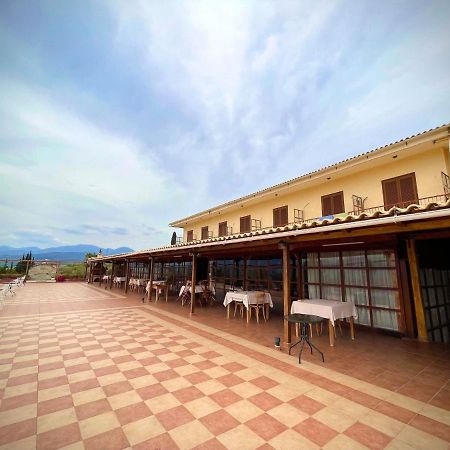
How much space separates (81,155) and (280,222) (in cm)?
1363

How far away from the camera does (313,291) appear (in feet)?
24.5

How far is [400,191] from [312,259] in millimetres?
3897

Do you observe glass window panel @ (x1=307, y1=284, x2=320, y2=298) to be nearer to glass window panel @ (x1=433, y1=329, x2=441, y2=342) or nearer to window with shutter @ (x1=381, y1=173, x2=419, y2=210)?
glass window panel @ (x1=433, y1=329, x2=441, y2=342)

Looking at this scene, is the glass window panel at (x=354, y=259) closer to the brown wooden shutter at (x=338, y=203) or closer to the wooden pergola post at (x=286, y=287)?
the wooden pergola post at (x=286, y=287)

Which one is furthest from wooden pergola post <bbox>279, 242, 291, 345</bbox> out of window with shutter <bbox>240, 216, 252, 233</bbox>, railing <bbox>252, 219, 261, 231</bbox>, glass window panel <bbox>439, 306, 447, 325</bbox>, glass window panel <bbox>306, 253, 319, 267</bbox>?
window with shutter <bbox>240, 216, 252, 233</bbox>

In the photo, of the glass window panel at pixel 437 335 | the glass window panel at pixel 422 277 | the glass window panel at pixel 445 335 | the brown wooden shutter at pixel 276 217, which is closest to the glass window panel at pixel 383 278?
the glass window panel at pixel 422 277

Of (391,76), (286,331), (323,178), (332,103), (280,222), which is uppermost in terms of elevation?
(332,103)

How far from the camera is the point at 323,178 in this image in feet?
31.5

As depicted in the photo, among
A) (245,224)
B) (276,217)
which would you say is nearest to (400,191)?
(276,217)

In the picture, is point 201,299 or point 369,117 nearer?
point 201,299

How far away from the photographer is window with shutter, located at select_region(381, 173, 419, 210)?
24.8ft

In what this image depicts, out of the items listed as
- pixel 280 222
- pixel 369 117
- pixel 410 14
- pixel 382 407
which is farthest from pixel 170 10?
pixel 382 407

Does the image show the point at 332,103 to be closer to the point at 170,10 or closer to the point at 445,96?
the point at 445,96

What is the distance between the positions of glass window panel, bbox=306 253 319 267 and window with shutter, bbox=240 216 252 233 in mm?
5614
